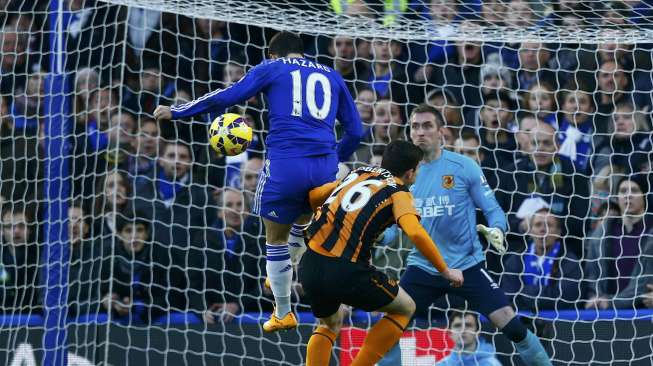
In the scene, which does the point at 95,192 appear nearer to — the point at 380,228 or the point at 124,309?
the point at 124,309

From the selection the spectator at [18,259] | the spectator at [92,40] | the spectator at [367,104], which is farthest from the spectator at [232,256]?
the spectator at [92,40]

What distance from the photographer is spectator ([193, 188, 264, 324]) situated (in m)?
9.54

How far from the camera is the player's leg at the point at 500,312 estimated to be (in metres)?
7.86

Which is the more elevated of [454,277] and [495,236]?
[454,277]

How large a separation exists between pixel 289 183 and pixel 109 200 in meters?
3.06

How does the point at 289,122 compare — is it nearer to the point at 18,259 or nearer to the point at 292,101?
the point at 292,101

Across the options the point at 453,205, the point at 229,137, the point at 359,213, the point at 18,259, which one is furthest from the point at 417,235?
the point at 18,259

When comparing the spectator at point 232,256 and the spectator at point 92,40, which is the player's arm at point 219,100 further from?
the spectator at point 92,40

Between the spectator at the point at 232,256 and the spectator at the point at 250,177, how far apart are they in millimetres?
100

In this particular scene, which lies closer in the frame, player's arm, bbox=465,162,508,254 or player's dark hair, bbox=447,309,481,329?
Answer: player's arm, bbox=465,162,508,254

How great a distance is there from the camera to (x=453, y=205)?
815 centimetres

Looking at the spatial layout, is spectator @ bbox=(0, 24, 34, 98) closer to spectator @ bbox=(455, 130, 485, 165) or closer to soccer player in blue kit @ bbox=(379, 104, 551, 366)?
spectator @ bbox=(455, 130, 485, 165)

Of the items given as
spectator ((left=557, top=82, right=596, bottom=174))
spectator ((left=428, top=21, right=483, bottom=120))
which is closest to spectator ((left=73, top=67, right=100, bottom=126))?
spectator ((left=428, top=21, right=483, bottom=120))

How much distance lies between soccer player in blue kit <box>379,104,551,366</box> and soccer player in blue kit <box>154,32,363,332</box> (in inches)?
41.6
